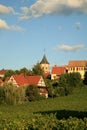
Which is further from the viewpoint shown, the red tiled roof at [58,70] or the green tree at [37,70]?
the red tiled roof at [58,70]

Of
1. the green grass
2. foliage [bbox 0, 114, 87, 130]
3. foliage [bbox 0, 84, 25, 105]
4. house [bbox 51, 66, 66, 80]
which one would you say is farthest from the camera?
house [bbox 51, 66, 66, 80]

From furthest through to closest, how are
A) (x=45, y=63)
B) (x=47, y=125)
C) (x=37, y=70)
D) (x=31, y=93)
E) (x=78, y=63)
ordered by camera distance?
(x=45, y=63) → (x=78, y=63) → (x=37, y=70) → (x=31, y=93) → (x=47, y=125)

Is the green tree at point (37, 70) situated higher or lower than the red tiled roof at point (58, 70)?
lower

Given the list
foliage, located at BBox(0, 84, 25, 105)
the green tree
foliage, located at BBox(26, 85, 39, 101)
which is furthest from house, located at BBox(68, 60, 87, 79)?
foliage, located at BBox(0, 84, 25, 105)

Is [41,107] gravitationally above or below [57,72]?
below

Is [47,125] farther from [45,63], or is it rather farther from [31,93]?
[45,63]

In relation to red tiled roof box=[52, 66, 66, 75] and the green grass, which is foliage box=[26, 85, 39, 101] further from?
red tiled roof box=[52, 66, 66, 75]

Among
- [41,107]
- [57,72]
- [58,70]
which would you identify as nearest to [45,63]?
[58,70]

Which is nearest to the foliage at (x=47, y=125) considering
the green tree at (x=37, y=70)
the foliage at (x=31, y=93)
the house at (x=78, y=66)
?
the foliage at (x=31, y=93)

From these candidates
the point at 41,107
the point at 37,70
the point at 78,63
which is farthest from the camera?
the point at 78,63

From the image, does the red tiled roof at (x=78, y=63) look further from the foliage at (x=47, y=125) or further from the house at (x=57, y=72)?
the foliage at (x=47, y=125)

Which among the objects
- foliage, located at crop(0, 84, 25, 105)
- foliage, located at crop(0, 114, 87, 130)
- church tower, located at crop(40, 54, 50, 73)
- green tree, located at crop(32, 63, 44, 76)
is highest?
church tower, located at crop(40, 54, 50, 73)

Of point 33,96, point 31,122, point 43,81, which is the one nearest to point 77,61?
point 43,81

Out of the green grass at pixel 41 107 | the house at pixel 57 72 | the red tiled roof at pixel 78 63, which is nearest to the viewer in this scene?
the green grass at pixel 41 107
